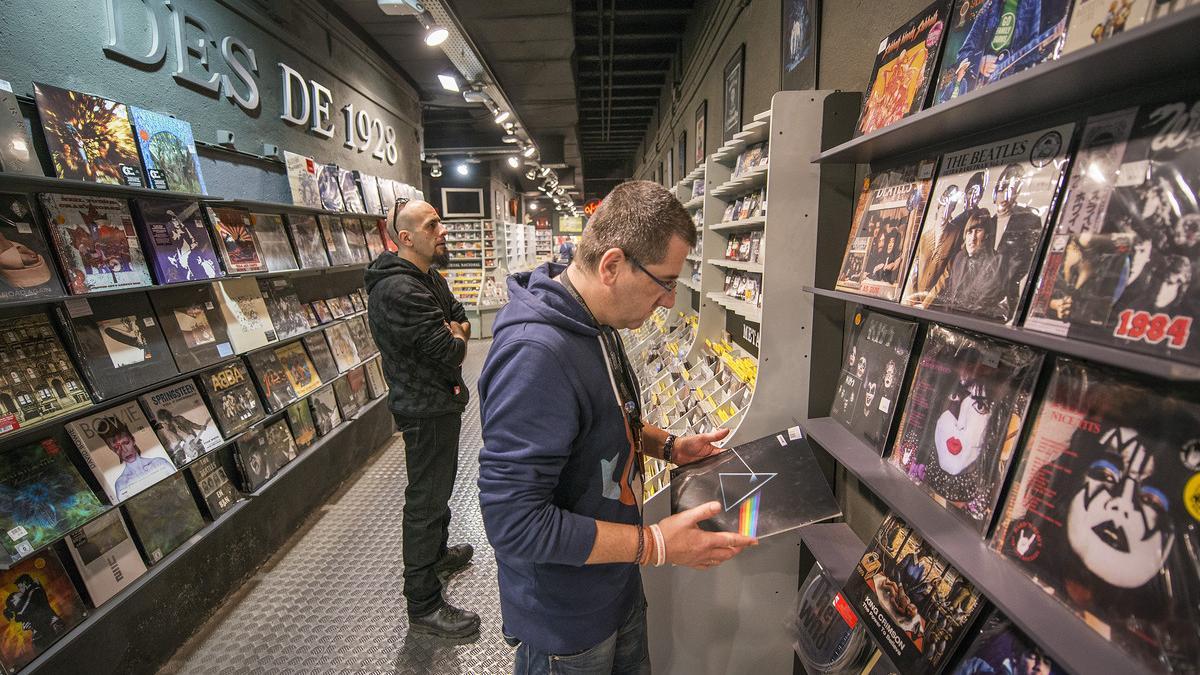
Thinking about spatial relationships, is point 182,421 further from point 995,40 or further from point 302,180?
point 995,40

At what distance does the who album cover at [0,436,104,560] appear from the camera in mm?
1718

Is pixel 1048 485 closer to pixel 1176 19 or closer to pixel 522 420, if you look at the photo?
pixel 1176 19

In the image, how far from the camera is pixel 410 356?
2416mm

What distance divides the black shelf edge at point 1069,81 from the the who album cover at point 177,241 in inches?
115

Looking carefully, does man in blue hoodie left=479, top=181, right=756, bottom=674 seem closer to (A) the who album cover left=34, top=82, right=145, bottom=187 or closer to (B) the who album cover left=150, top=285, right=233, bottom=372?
(A) the who album cover left=34, top=82, right=145, bottom=187

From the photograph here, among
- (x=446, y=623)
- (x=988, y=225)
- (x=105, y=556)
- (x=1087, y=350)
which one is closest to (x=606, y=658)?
(x=1087, y=350)

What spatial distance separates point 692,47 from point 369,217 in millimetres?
3734

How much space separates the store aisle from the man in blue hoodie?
4.70 feet

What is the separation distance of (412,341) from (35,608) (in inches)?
64.7

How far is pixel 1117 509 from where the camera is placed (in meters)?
0.80

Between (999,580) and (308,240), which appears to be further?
(308,240)

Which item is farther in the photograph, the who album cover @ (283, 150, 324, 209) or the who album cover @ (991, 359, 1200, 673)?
the who album cover @ (283, 150, 324, 209)

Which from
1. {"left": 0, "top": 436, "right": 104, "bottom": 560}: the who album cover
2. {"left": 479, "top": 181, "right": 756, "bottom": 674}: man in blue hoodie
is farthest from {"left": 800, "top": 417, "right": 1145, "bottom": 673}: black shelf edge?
{"left": 0, "top": 436, "right": 104, "bottom": 560}: the who album cover

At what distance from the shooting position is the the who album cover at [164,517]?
228 centimetres
